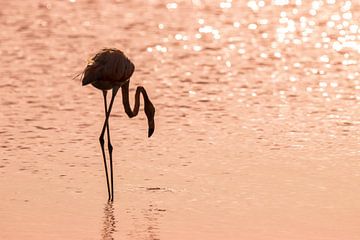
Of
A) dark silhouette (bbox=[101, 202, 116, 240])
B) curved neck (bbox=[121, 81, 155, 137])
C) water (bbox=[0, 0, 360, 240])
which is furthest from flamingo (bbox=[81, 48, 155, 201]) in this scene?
dark silhouette (bbox=[101, 202, 116, 240])

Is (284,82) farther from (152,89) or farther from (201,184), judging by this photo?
(201,184)

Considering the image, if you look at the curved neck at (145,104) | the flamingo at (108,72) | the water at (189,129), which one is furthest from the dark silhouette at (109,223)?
the curved neck at (145,104)

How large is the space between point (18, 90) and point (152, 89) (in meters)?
1.66

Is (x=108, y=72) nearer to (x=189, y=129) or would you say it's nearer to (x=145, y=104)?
(x=145, y=104)

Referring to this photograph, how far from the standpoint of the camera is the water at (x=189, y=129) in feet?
31.1

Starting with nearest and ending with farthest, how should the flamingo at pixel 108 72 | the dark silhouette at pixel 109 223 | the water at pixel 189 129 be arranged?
1. the dark silhouette at pixel 109 223
2. the water at pixel 189 129
3. the flamingo at pixel 108 72

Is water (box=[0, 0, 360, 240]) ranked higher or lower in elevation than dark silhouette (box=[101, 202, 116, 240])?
higher

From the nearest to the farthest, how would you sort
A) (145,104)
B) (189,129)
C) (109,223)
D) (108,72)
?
(109,223)
(108,72)
(145,104)
(189,129)

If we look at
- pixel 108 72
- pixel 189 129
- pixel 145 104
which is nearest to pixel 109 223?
pixel 108 72

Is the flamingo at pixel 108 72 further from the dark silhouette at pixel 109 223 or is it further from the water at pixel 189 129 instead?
the dark silhouette at pixel 109 223

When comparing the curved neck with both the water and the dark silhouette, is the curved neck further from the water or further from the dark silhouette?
the dark silhouette

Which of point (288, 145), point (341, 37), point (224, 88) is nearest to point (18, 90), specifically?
point (224, 88)

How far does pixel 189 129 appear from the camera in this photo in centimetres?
1276

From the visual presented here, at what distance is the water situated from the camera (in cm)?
948
